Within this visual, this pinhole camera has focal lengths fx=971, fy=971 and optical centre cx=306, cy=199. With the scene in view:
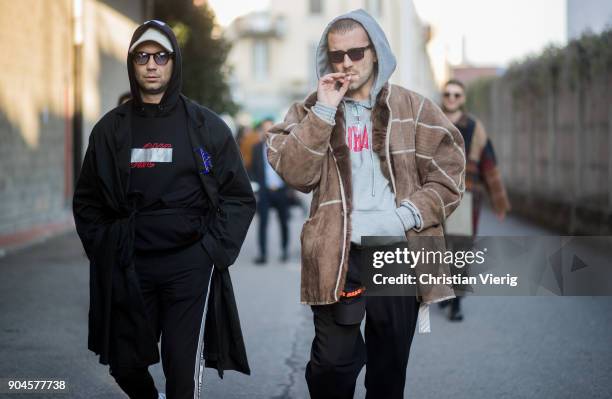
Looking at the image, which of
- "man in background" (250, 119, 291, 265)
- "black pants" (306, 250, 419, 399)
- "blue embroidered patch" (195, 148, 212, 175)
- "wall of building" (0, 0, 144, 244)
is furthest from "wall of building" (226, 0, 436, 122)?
"black pants" (306, 250, 419, 399)

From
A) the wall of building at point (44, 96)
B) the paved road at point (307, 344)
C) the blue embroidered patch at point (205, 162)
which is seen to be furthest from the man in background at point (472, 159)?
the wall of building at point (44, 96)

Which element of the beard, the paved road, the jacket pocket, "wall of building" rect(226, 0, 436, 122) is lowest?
the paved road

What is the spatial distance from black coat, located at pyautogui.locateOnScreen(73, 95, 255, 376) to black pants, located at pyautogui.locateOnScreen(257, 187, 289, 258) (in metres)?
7.42

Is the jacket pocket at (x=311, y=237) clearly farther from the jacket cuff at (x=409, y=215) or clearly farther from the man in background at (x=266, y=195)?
the man in background at (x=266, y=195)

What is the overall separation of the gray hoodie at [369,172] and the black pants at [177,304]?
2.43 feet

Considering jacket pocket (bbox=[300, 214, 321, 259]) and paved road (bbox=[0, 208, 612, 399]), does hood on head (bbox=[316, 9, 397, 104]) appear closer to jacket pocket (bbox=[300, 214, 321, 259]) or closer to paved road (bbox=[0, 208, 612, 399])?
jacket pocket (bbox=[300, 214, 321, 259])

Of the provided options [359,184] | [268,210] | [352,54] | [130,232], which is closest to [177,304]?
[130,232]

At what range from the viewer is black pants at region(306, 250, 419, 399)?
3891mm

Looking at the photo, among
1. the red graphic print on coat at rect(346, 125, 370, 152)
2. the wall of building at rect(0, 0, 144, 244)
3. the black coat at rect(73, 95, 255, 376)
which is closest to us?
the red graphic print on coat at rect(346, 125, 370, 152)

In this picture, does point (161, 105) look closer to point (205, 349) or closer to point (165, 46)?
point (165, 46)

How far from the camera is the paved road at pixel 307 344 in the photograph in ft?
18.5

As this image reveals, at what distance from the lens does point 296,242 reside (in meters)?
14.4

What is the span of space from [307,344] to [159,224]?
3172 mm

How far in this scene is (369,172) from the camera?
386 centimetres
